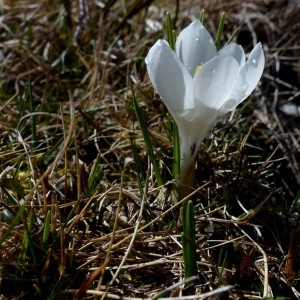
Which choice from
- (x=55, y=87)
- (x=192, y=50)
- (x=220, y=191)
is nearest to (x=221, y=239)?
(x=220, y=191)

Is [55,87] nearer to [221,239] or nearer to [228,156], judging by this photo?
[228,156]

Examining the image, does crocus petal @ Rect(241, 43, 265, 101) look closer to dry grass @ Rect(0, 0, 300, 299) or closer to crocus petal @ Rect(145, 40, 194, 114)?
crocus petal @ Rect(145, 40, 194, 114)

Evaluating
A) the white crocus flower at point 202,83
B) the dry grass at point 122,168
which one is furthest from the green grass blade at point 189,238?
the white crocus flower at point 202,83

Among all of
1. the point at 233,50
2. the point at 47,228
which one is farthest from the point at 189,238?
the point at 233,50

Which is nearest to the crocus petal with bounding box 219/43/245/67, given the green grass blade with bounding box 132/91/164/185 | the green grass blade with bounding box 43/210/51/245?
the green grass blade with bounding box 132/91/164/185

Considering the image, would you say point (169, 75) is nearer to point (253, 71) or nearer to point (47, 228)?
point (253, 71)

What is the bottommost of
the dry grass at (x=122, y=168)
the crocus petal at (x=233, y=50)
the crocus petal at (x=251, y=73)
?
the dry grass at (x=122, y=168)

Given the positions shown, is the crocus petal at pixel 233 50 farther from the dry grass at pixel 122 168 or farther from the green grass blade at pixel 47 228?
the green grass blade at pixel 47 228
